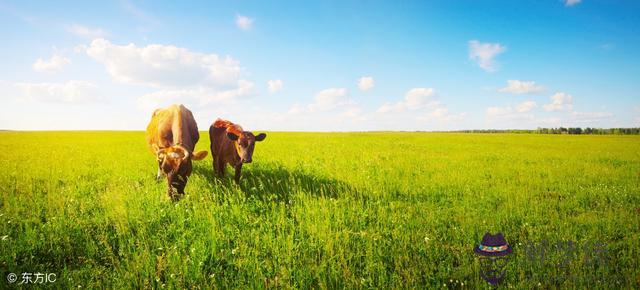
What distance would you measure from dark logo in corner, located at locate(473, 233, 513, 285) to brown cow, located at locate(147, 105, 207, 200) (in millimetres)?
6316

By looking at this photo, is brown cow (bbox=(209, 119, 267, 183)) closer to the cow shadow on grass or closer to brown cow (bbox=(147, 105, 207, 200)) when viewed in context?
the cow shadow on grass

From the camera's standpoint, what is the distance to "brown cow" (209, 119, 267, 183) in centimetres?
870

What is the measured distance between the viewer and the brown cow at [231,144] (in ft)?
28.6

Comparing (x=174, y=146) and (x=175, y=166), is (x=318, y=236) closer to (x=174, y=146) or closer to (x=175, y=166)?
(x=175, y=166)

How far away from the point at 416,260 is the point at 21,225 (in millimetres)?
7269

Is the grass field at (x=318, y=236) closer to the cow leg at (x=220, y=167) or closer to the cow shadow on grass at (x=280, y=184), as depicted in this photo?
the cow shadow on grass at (x=280, y=184)

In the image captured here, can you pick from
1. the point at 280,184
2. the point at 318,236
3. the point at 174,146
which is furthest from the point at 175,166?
the point at 318,236

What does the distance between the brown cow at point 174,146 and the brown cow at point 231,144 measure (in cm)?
84

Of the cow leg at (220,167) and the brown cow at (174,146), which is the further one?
the cow leg at (220,167)

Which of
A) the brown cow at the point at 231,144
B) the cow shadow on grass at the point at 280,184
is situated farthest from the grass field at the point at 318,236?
the brown cow at the point at 231,144

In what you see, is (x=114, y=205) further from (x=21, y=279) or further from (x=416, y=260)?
(x=416, y=260)

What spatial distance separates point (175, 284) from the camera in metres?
4.01

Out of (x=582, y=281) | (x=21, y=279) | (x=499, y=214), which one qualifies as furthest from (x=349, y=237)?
(x=21, y=279)

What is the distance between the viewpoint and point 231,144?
9688mm
